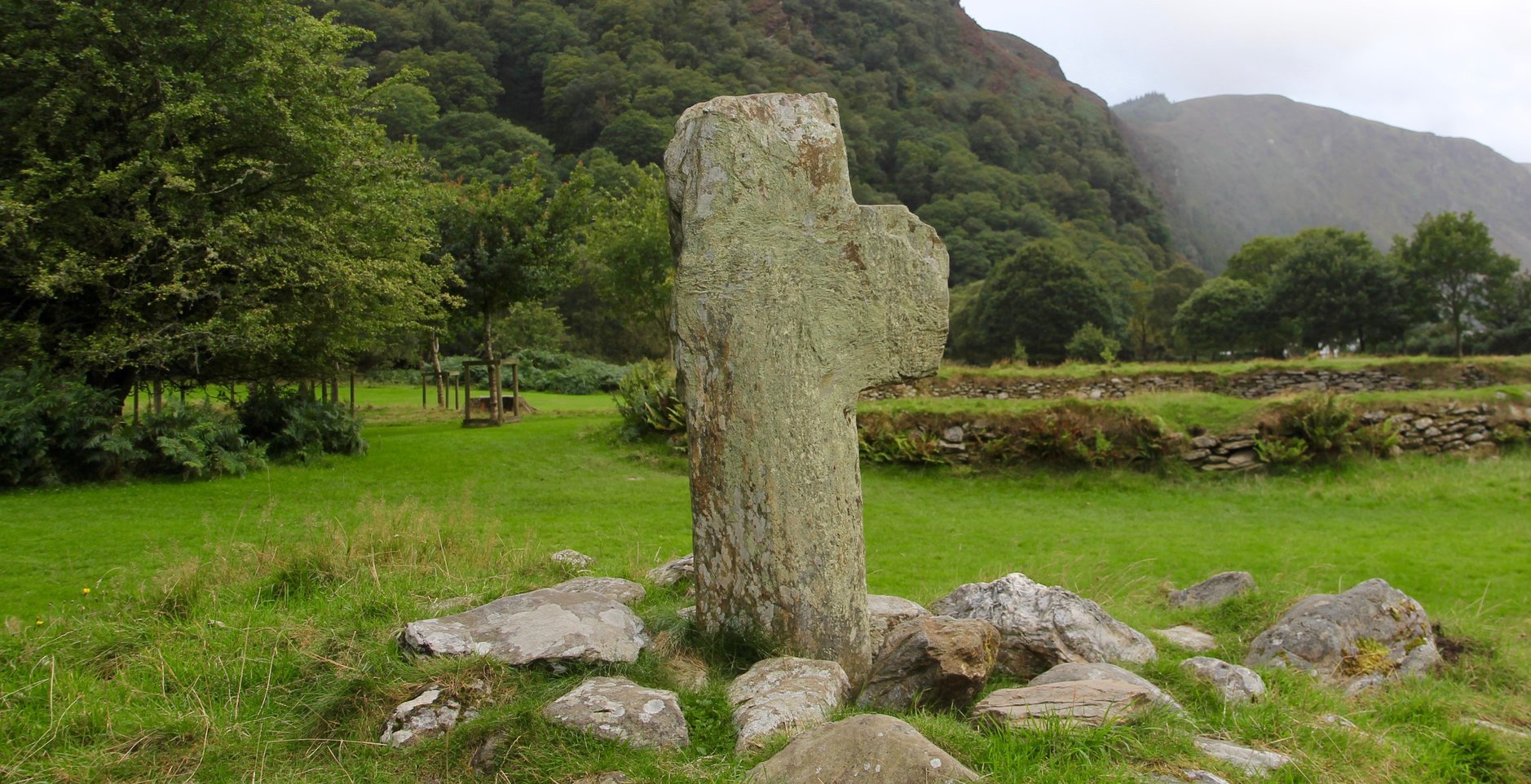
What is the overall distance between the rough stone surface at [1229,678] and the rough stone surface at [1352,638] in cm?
81

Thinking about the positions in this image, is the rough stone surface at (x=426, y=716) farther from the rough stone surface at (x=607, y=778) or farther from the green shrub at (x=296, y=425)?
the green shrub at (x=296, y=425)

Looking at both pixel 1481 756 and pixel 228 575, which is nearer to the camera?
pixel 1481 756

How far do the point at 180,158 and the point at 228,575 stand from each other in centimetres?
1038

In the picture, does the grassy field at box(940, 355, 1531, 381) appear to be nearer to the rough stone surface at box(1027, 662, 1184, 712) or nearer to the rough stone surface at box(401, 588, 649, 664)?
the rough stone surface at box(1027, 662, 1184, 712)

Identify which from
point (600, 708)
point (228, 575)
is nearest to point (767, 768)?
point (600, 708)

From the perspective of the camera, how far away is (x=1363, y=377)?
2327 cm

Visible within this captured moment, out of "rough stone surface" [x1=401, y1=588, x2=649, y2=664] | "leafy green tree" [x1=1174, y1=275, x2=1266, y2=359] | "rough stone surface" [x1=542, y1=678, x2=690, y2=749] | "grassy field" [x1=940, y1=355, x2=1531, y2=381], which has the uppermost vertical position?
"leafy green tree" [x1=1174, y1=275, x2=1266, y2=359]

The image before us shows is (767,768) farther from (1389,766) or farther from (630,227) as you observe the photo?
(630,227)

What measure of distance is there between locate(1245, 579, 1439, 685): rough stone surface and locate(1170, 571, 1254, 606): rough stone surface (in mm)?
1257

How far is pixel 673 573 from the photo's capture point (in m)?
6.91

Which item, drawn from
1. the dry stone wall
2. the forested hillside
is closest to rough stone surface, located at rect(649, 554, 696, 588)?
the dry stone wall

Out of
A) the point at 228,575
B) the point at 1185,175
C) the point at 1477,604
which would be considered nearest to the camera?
the point at 228,575

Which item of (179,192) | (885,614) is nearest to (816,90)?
(179,192)

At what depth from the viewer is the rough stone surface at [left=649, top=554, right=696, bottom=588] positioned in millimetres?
6746
